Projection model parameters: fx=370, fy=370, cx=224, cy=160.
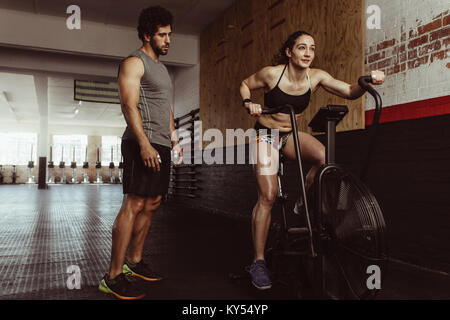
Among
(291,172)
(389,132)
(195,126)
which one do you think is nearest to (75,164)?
(195,126)

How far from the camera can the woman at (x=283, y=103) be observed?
7.10 feet

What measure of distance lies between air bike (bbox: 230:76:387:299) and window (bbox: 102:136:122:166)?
1815 cm

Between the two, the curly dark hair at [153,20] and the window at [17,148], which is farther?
the window at [17,148]

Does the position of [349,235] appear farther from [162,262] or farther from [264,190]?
[162,262]

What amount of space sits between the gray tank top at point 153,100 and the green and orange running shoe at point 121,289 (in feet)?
2.47

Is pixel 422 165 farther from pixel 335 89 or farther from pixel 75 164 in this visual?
pixel 75 164

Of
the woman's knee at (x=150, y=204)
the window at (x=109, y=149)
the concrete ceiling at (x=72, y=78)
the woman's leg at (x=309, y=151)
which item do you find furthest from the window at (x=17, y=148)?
the woman's leg at (x=309, y=151)

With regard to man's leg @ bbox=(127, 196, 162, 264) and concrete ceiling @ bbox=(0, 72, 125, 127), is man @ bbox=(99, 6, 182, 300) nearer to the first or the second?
man's leg @ bbox=(127, 196, 162, 264)

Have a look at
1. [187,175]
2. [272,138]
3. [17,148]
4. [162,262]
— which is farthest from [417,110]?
[17,148]

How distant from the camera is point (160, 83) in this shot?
205 cm

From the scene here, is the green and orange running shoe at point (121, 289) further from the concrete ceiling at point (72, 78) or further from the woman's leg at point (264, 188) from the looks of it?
the concrete ceiling at point (72, 78)

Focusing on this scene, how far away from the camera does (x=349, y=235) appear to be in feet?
5.76

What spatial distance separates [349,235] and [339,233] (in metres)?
0.05

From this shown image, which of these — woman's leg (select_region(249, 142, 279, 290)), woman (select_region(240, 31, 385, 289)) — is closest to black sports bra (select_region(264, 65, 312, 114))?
woman (select_region(240, 31, 385, 289))
